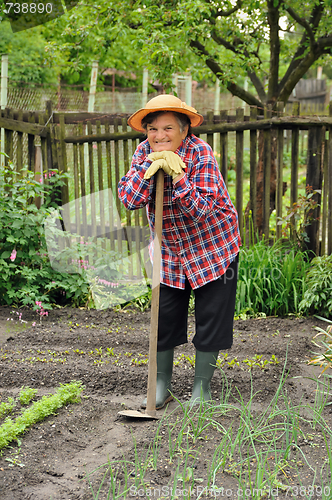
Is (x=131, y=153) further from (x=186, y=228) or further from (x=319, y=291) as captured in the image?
(x=186, y=228)

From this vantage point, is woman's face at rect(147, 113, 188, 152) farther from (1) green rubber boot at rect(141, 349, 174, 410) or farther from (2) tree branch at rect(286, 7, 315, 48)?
(2) tree branch at rect(286, 7, 315, 48)

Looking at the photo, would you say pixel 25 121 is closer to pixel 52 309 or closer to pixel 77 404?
pixel 52 309

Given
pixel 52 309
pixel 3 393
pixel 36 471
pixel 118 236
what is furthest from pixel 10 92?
pixel 36 471

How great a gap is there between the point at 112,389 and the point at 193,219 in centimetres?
119

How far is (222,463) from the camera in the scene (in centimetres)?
197

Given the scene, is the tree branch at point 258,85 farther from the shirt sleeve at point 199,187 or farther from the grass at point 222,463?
the grass at point 222,463

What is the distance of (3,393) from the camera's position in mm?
2723

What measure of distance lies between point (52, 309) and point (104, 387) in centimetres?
150

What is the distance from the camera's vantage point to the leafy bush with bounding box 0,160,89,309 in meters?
4.20

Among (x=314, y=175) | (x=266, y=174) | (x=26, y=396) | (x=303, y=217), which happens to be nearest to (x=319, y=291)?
(x=303, y=217)

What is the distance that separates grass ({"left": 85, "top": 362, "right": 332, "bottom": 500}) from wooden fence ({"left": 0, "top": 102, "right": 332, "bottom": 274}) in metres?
2.42

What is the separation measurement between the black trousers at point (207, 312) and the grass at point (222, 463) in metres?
0.35

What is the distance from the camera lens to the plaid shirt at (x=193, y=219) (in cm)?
239

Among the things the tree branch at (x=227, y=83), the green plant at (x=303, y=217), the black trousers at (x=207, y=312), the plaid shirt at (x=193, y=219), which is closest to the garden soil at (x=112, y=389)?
the black trousers at (x=207, y=312)
